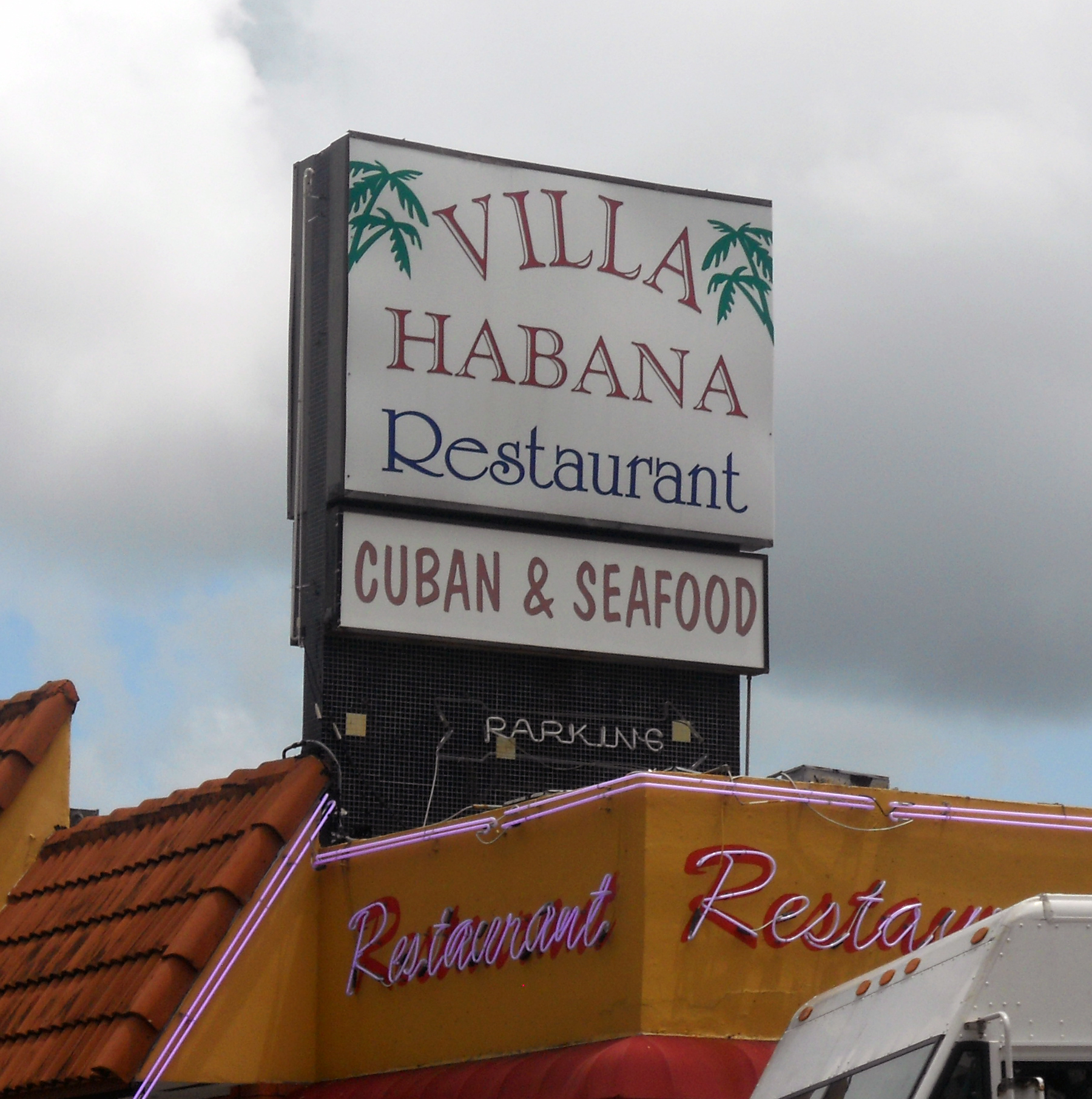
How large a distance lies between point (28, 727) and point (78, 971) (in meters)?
3.29

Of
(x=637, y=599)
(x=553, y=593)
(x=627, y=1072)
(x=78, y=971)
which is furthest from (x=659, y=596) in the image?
(x=627, y=1072)

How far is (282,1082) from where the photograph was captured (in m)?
16.9

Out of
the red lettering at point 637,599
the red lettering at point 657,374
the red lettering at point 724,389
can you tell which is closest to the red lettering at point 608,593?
the red lettering at point 637,599

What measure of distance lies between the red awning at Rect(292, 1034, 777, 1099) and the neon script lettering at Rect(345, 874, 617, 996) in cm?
80

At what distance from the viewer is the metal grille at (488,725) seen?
59.4 ft

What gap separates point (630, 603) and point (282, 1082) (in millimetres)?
5599

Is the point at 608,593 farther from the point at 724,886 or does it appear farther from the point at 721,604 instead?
the point at 724,886

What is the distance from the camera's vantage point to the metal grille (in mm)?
18109

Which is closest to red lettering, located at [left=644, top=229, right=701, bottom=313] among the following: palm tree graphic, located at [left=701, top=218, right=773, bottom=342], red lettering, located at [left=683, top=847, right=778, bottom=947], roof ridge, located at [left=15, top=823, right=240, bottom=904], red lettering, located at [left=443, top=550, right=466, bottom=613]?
palm tree graphic, located at [left=701, top=218, right=773, bottom=342]

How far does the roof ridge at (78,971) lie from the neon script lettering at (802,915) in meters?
5.08

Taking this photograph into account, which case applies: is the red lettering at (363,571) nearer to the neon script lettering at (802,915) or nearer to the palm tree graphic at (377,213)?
the palm tree graphic at (377,213)

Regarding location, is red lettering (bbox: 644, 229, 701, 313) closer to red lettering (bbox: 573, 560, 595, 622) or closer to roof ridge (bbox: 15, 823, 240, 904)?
red lettering (bbox: 573, 560, 595, 622)

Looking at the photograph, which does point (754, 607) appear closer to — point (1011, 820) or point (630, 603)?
point (630, 603)

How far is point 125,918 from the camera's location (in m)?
18.0
